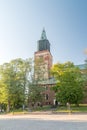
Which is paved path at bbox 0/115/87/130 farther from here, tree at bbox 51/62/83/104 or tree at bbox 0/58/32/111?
tree at bbox 0/58/32/111

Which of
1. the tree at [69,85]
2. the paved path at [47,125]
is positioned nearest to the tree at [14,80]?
the tree at [69,85]

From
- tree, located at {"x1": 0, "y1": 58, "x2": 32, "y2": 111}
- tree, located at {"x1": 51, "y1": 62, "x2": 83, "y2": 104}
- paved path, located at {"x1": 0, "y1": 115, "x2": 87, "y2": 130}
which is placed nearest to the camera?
paved path, located at {"x1": 0, "y1": 115, "x2": 87, "y2": 130}

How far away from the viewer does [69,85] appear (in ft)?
147

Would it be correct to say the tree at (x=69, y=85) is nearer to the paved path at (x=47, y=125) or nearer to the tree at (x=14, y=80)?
the tree at (x=14, y=80)

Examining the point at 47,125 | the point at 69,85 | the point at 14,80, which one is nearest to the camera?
the point at 47,125

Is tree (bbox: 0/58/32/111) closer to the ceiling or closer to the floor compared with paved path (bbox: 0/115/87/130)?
closer to the ceiling

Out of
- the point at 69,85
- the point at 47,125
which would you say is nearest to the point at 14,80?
the point at 69,85

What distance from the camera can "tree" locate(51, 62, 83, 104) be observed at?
145 ft

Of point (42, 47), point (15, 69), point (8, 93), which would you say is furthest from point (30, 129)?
point (42, 47)

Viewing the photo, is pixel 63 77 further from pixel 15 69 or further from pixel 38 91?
pixel 15 69

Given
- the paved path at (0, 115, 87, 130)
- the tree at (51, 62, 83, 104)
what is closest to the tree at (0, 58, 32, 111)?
the tree at (51, 62, 83, 104)

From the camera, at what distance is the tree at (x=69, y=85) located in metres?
44.3

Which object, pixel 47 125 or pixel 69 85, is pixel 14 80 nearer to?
pixel 69 85

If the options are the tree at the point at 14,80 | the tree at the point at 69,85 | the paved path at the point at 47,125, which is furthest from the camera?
the tree at the point at 14,80
